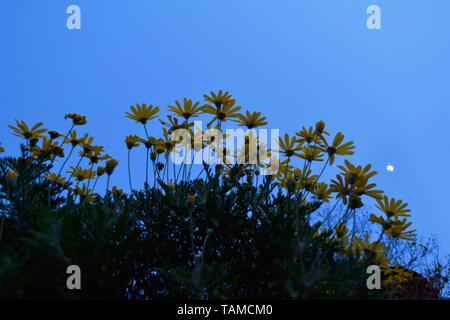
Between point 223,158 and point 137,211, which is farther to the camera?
point 223,158

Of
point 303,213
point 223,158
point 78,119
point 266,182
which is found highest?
point 78,119

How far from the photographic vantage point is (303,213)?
2.53 meters

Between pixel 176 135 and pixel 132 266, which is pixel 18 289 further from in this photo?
pixel 176 135

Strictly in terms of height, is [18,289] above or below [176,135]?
below

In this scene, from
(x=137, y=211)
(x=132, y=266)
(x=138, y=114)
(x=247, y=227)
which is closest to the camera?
(x=132, y=266)

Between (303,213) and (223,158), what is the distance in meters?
0.93

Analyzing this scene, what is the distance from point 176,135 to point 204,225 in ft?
2.83

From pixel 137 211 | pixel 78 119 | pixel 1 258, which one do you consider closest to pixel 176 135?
pixel 137 211

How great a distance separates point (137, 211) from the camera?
8.64 ft

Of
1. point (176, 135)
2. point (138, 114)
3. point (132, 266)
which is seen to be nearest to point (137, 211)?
point (132, 266)
